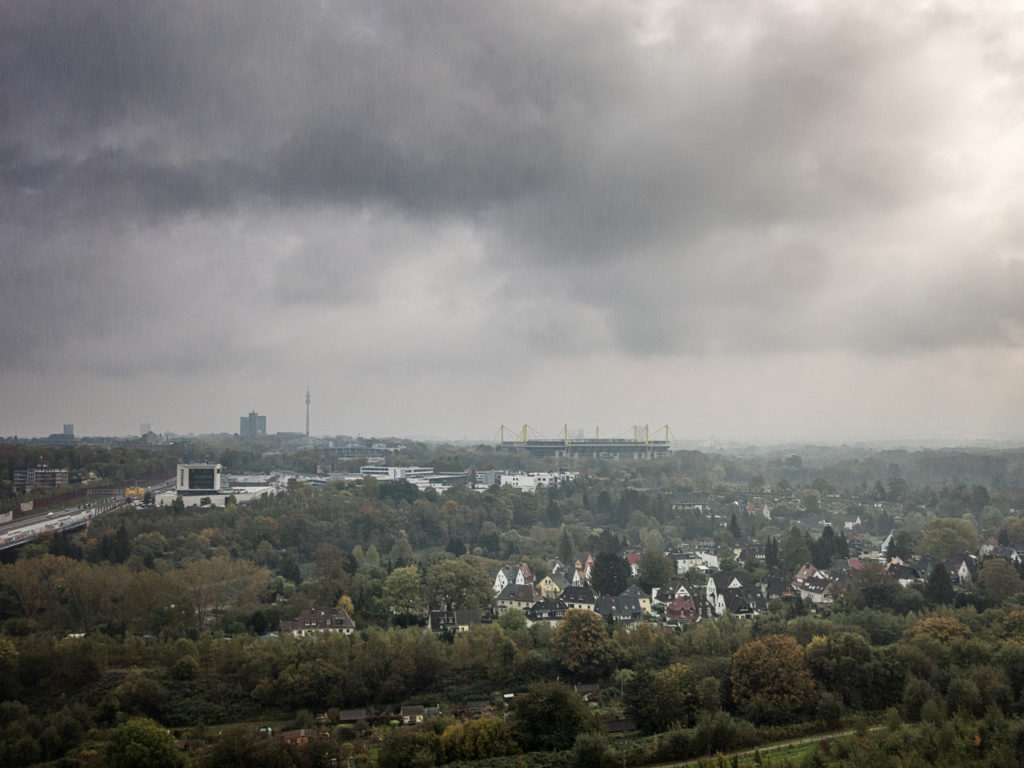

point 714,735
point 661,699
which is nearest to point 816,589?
point 661,699

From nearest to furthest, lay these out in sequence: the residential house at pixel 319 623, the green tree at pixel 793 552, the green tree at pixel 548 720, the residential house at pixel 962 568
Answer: the green tree at pixel 548 720 → the residential house at pixel 319 623 → the residential house at pixel 962 568 → the green tree at pixel 793 552

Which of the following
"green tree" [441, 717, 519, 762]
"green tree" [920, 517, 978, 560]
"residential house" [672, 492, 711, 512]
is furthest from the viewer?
"residential house" [672, 492, 711, 512]

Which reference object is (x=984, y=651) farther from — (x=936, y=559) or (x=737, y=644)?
(x=936, y=559)

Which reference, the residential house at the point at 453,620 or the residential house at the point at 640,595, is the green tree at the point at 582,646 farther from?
the residential house at the point at 640,595

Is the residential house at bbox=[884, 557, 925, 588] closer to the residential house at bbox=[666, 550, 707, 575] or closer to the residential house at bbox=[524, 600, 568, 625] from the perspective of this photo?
the residential house at bbox=[666, 550, 707, 575]

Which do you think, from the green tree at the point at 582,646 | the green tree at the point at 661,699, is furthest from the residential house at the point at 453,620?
the green tree at the point at 661,699

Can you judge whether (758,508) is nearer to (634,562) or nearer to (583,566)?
(634,562)

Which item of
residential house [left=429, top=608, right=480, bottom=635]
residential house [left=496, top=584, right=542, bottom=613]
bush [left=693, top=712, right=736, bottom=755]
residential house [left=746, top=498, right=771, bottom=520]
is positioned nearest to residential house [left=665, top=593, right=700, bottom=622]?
residential house [left=496, top=584, right=542, bottom=613]
